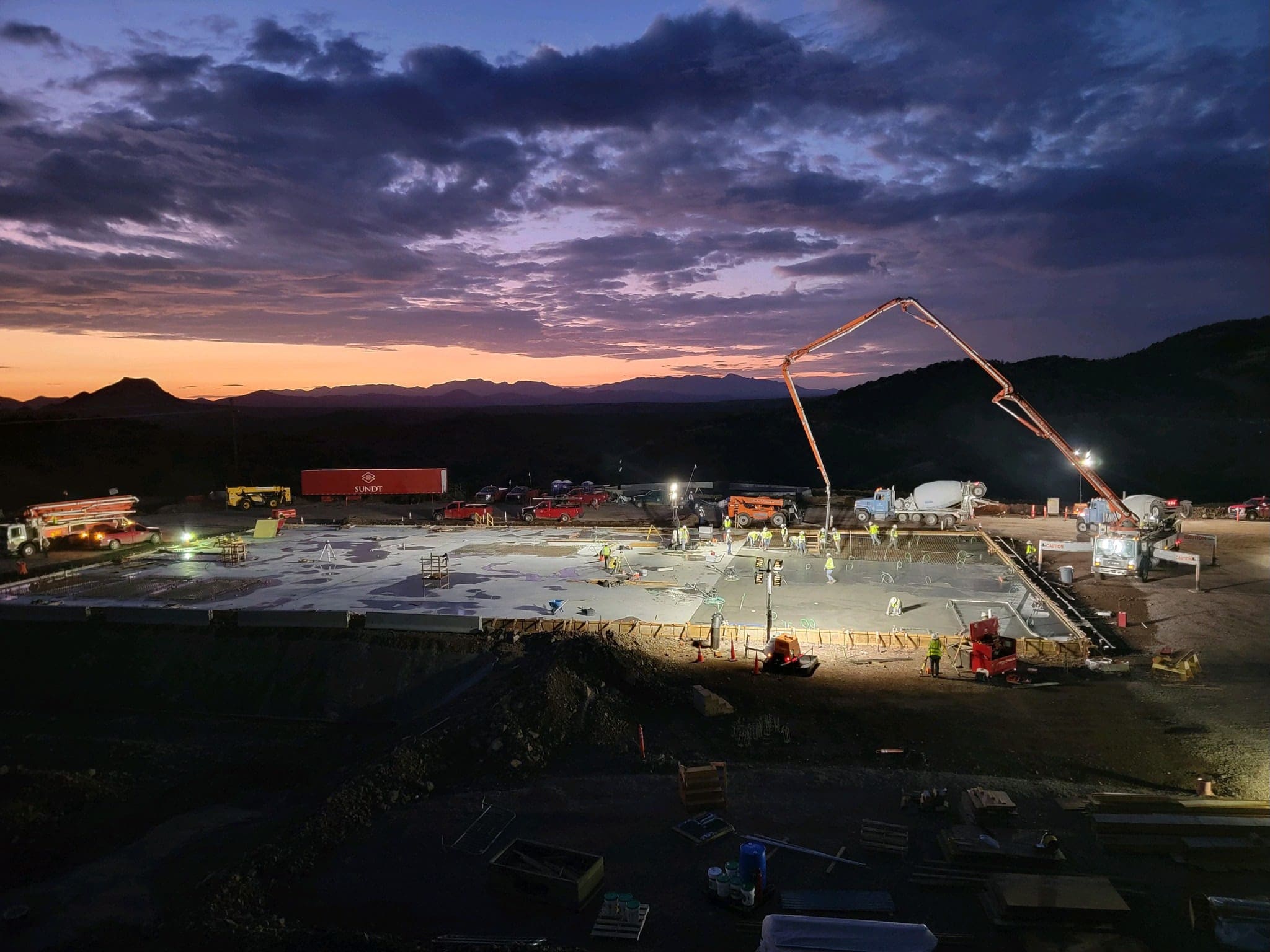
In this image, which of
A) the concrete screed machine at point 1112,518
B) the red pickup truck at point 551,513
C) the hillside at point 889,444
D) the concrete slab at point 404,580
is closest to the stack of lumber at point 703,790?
the concrete slab at point 404,580

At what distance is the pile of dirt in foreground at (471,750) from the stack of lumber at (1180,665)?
40.5ft

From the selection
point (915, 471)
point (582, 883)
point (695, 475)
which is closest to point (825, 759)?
point (582, 883)

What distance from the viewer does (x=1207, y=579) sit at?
2881 centimetres

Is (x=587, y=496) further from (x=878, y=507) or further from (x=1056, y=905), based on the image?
(x=1056, y=905)

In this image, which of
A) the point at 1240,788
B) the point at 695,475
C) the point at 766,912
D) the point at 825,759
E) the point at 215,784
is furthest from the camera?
the point at 695,475

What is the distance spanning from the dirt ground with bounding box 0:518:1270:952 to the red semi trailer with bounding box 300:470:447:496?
30.0 m

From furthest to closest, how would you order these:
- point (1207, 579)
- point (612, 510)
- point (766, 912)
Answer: point (612, 510), point (1207, 579), point (766, 912)

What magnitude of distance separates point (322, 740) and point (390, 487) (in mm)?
33511

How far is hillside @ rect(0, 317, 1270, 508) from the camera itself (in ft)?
228

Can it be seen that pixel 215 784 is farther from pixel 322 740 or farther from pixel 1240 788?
pixel 1240 788

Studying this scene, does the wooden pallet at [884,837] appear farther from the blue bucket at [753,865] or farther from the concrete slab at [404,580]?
the concrete slab at [404,580]

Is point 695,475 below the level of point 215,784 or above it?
above

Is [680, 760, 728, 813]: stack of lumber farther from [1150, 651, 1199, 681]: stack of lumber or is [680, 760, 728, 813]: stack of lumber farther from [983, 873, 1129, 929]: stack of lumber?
[1150, 651, 1199, 681]: stack of lumber

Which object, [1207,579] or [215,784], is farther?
[1207,579]
